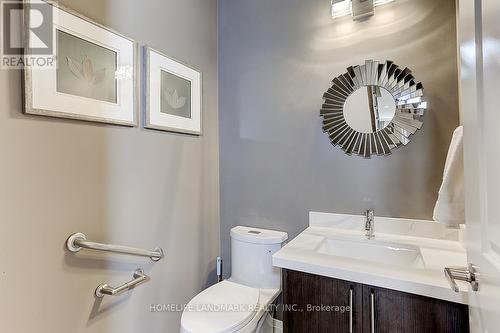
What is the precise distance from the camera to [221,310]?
1.37 meters

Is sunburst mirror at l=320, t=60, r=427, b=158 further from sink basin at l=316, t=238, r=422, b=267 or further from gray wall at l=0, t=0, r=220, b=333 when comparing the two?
gray wall at l=0, t=0, r=220, b=333

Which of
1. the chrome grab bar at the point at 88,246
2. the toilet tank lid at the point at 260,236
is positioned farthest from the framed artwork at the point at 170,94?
the toilet tank lid at the point at 260,236

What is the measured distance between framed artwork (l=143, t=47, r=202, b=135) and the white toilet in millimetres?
826

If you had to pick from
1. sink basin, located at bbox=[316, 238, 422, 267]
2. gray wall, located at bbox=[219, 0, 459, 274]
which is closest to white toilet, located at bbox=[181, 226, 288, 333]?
gray wall, located at bbox=[219, 0, 459, 274]

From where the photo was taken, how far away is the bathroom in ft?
3.06

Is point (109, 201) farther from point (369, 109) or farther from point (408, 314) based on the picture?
point (369, 109)

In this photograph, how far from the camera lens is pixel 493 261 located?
0.59m

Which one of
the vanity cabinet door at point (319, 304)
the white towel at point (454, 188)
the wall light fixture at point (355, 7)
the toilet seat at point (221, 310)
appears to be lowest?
the toilet seat at point (221, 310)

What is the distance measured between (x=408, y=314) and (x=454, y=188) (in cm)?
51

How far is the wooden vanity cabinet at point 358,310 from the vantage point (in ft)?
3.13

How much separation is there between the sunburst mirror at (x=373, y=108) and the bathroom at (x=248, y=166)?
0.01 metres

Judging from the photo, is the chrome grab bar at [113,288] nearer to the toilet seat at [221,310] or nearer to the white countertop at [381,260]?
the toilet seat at [221,310]

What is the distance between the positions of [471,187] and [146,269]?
1487 millimetres

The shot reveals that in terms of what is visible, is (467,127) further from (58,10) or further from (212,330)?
(58,10)
